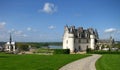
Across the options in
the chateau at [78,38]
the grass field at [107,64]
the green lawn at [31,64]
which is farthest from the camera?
the chateau at [78,38]

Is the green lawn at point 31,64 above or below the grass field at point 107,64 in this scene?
above

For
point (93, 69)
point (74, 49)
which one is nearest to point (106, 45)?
point (74, 49)

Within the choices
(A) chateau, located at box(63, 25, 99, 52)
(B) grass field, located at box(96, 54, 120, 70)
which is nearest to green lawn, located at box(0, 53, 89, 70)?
(B) grass field, located at box(96, 54, 120, 70)

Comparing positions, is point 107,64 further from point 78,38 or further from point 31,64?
point 78,38

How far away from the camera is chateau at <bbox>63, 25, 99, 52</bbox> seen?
90188 mm

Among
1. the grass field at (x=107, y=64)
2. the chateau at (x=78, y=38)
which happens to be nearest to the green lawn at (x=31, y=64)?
the grass field at (x=107, y=64)

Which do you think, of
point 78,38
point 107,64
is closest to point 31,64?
point 107,64

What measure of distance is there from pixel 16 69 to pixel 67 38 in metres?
68.5

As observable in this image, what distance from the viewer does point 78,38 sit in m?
93.0

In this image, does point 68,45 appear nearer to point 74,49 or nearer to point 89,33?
point 74,49

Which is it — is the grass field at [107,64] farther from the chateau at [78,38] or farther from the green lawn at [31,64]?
the chateau at [78,38]

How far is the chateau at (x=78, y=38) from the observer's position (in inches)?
3551

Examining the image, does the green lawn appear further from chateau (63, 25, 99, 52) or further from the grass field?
chateau (63, 25, 99, 52)

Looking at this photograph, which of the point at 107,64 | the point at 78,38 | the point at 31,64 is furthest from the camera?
the point at 78,38
